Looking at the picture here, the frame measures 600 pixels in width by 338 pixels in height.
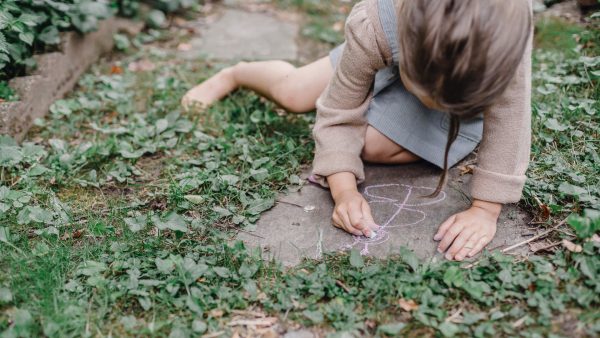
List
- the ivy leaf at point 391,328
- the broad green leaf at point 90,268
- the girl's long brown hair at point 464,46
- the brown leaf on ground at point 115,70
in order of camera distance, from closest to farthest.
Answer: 1. the girl's long brown hair at point 464,46
2. the ivy leaf at point 391,328
3. the broad green leaf at point 90,268
4. the brown leaf on ground at point 115,70

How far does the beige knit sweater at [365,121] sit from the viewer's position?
185cm

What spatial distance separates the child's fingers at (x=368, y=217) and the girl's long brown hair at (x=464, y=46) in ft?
1.78

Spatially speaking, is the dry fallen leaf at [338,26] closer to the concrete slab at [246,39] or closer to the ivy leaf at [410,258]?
the concrete slab at [246,39]

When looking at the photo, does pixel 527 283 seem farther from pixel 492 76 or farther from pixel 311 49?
pixel 311 49

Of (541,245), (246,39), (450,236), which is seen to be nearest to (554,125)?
(541,245)

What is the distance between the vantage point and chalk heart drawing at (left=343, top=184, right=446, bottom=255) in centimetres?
195

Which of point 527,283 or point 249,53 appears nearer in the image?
point 527,283

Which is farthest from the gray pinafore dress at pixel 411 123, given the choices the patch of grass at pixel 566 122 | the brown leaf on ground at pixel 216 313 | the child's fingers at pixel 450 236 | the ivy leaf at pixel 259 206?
the brown leaf on ground at pixel 216 313

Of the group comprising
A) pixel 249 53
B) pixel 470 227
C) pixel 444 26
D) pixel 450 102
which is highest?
pixel 444 26

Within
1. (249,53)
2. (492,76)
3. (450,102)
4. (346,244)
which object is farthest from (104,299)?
(249,53)

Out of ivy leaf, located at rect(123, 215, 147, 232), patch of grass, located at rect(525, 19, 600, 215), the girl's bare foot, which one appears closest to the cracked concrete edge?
the girl's bare foot

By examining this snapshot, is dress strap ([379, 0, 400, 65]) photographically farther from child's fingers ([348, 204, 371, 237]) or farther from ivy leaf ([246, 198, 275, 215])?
ivy leaf ([246, 198, 275, 215])

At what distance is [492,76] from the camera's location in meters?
1.50

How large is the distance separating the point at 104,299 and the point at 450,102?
1.09 m
